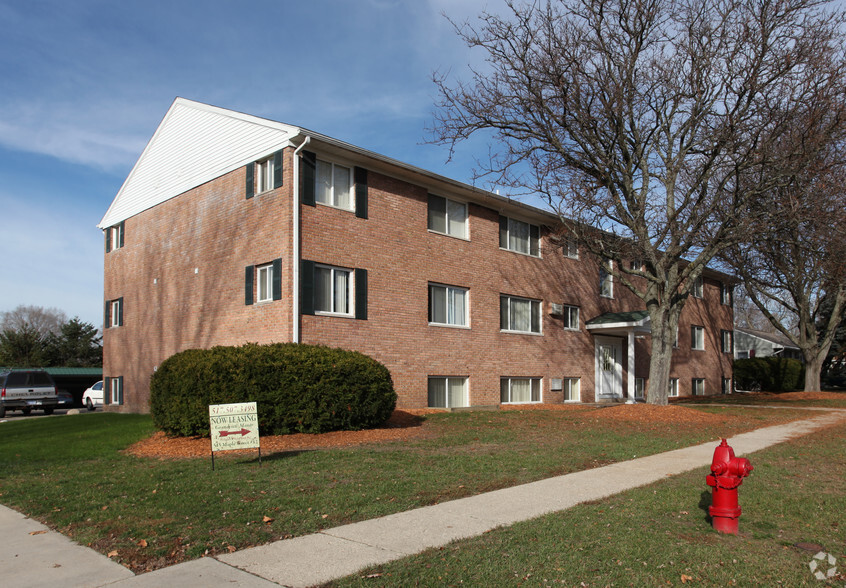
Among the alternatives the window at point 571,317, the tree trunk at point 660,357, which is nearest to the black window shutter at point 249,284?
the tree trunk at point 660,357

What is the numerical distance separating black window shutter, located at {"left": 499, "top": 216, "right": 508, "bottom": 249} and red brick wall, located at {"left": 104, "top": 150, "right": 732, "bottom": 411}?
1.10 feet

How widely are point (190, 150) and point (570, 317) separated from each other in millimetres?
13269

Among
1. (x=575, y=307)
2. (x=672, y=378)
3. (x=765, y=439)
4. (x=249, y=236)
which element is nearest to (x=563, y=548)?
(x=765, y=439)

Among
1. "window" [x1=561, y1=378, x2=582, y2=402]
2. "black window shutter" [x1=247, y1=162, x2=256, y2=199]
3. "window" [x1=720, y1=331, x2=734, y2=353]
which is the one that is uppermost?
"black window shutter" [x1=247, y1=162, x2=256, y2=199]

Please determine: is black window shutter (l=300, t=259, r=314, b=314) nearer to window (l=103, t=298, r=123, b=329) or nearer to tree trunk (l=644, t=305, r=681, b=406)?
tree trunk (l=644, t=305, r=681, b=406)

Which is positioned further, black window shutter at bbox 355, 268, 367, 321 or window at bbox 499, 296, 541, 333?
window at bbox 499, 296, 541, 333

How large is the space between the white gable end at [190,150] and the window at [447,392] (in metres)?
7.34

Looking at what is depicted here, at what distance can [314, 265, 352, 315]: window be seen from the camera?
15672 millimetres

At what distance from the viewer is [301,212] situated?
15352 millimetres

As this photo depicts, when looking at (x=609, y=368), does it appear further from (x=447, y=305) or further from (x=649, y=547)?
(x=649, y=547)

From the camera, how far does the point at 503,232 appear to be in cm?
→ 2089

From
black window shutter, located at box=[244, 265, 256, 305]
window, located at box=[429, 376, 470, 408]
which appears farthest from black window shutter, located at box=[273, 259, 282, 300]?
window, located at box=[429, 376, 470, 408]

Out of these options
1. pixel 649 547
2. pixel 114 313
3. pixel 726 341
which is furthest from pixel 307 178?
pixel 726 341

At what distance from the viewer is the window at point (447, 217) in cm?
1875
